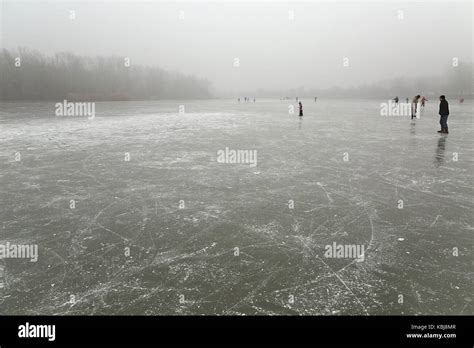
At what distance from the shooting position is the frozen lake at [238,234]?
3.08m

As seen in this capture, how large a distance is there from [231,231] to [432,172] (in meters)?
5.54

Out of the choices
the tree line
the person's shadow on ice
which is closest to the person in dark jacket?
the person's shadow on ice

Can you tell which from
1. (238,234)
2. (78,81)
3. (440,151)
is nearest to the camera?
(238,234)

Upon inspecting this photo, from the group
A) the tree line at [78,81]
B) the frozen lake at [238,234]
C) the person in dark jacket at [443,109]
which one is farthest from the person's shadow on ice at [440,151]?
the tree line at [78,81]

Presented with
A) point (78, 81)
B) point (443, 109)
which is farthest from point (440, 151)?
point (78, 81)

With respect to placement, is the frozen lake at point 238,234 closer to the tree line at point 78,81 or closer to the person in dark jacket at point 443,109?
the person in dark jacket at point 443,109

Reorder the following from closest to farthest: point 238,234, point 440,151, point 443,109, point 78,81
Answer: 1. point 238,234
2. point 440,151
3. point 443,109
4. point 78,81

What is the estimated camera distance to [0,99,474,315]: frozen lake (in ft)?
10.1

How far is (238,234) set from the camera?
175 inches

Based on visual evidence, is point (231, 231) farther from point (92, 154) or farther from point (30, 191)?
point (92, 154)

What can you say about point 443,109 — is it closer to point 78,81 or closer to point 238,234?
point 238,234

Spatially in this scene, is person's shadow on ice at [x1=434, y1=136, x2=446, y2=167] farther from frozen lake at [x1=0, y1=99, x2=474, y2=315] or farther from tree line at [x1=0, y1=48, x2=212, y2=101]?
tree line at [x1=0, y1=48, x2=212, y2=101]
